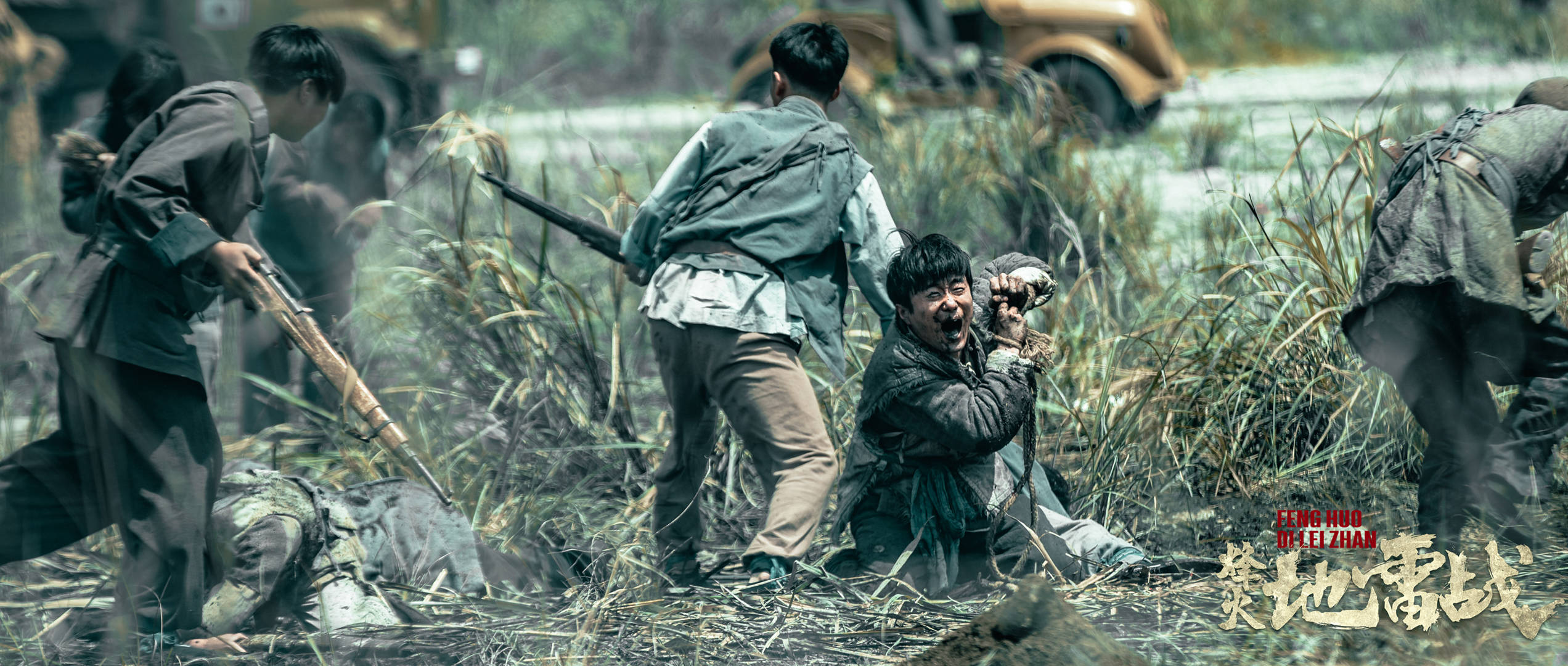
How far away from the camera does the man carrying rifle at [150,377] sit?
2592mm

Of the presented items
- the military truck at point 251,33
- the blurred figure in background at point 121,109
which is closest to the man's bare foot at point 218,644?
the blurred figure in background at point 121,109

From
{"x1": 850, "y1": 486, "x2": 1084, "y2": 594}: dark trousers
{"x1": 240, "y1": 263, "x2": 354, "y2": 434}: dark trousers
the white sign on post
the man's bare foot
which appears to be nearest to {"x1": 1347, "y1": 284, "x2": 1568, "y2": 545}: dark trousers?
{"x1": 850, "y1": 486, "x2": 1084, "y2": 594}: dark trousers

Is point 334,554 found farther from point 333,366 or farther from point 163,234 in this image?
point 163,234

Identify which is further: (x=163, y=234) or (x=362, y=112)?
(x=362, y=112)

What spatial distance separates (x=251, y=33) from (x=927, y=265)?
6544mm

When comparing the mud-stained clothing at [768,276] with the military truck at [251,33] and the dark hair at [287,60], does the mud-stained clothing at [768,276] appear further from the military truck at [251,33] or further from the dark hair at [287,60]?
the military truck at [251,33]

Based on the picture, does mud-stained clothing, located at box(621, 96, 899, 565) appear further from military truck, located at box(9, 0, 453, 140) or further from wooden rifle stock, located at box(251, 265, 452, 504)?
military truck, located at box(9, 0, 453, 140)

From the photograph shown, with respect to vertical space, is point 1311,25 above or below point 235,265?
above

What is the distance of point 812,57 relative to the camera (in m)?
3.00

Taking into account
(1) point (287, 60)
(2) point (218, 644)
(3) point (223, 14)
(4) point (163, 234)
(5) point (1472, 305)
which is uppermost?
(3) point (223, 14)

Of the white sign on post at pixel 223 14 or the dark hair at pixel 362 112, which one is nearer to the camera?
the dark hair at pixel 362 112

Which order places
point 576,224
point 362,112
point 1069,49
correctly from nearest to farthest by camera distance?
point 576,224, point 362,112, point 1069,49

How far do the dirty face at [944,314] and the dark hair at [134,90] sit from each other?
2028 mm

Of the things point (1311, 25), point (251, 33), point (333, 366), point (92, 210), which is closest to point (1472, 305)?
point (333, 366)
